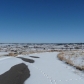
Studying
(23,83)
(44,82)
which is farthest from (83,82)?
(23,83)

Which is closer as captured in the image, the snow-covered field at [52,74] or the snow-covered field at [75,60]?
the snow-covered field at [52,74]

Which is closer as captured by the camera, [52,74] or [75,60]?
[52,74]

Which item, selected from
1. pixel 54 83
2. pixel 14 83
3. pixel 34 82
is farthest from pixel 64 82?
pixel 14 83

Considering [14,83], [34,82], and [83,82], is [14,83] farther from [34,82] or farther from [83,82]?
[83,82]

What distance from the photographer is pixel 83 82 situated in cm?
1112

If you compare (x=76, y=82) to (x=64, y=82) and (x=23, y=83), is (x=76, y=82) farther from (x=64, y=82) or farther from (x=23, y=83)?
(x=23, y=83)

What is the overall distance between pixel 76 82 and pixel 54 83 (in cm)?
141

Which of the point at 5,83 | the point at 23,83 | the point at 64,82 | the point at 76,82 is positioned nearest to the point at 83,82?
the point at 76,82

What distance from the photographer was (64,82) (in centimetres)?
1115

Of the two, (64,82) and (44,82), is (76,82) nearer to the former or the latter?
(64,82)

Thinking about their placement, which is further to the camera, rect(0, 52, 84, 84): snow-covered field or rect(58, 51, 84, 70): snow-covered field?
rect(58, 51, 84, 70): snow-covered field

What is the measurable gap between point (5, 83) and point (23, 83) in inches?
42.8

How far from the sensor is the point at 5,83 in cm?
1095

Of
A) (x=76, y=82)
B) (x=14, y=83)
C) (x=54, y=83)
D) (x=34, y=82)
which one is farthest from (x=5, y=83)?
(x=76, y=82)
